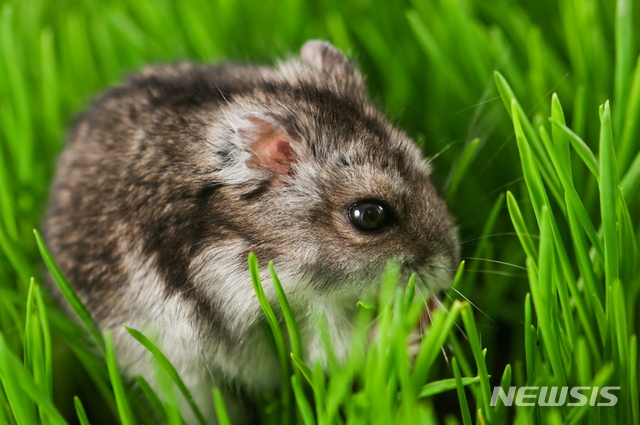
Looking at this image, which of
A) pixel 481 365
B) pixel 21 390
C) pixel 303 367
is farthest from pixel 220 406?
pixel 481 365

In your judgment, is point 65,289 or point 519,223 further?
point 65,289

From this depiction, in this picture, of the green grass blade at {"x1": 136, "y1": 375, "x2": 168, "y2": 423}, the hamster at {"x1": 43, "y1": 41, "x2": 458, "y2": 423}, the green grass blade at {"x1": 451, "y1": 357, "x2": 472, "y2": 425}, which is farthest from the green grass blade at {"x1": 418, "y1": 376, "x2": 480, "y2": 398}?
the green grass blade at {"x1": 136, "y1": 375, "x2": 168, "y2": 423}

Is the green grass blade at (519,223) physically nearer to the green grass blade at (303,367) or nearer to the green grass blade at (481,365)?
the green grass blade at (481,365)

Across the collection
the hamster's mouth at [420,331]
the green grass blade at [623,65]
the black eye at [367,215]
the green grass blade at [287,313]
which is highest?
the green grass blade at [623,65]

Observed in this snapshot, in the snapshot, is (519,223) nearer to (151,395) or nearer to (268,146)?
(268,146)


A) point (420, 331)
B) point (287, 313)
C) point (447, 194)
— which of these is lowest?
point (420, 331)

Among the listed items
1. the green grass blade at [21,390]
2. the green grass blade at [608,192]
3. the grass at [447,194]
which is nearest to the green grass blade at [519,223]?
the grass at [447,194]
